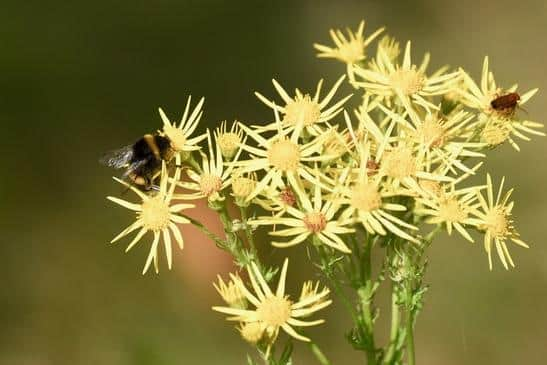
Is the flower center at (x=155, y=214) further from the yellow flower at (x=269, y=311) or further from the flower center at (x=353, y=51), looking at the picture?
the flower center at (x=353, y=51)

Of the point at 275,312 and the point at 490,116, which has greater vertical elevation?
the point at 490,116

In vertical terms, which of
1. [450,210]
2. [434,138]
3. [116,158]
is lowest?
[450,210]

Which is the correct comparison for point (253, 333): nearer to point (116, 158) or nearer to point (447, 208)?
point (447, 208)

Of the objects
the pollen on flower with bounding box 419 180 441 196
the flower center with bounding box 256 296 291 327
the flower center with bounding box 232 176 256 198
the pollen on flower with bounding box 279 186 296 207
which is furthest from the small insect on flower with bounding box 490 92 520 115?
the flower center with bounding box 256 296 291 327

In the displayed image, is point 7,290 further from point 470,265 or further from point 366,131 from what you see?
point 366,131

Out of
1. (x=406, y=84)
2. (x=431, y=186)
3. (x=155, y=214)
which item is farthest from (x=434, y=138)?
(x=155, y=214)

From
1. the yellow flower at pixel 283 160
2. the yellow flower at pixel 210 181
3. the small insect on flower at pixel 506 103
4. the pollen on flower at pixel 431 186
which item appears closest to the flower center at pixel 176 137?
the yellow flower at pixel 210 181

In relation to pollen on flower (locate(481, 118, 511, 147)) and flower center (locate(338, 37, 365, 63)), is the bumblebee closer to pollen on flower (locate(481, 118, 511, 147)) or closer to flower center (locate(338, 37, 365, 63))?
flower center (locate(338, 37, 365, 63))
